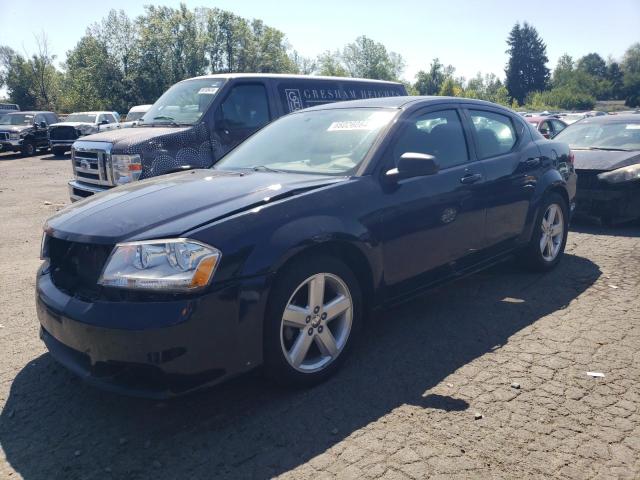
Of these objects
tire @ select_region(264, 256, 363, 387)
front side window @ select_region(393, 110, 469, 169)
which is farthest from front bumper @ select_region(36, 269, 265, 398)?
front side window @ select_region(393, 110, 469, 169)

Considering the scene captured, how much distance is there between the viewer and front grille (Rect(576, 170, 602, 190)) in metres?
7.34

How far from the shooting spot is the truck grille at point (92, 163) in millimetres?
7219

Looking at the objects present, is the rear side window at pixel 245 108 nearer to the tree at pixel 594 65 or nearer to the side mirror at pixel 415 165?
the side mirror at pixel 415 165

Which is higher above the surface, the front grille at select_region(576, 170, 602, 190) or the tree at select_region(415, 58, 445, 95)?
the tree at select_region(415, 58, 445, 95)

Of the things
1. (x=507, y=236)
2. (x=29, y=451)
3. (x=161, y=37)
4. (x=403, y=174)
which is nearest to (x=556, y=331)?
(x=507, y=236)

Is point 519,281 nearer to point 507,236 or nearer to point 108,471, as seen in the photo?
point 507,236

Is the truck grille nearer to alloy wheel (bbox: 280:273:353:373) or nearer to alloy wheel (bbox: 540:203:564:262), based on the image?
alloy wheel (bbox: 280:273:353:373)

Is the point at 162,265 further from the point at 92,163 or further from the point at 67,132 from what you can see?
the point at 67,132

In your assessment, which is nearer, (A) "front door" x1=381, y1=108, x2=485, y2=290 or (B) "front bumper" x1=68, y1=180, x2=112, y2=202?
(A) "front door" x1=381, y1=108, x2=485, y2=290

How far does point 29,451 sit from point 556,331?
136 inches

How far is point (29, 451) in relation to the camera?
2719 mm

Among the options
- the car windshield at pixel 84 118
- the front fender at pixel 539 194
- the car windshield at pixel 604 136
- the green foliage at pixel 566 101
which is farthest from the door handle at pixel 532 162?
the green foliage at pixel 566 101

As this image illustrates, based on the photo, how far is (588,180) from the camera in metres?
7.43

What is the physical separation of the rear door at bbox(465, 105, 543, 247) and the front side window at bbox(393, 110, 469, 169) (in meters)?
0.20
